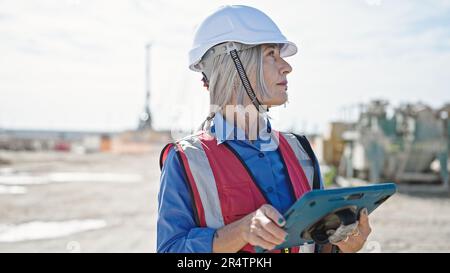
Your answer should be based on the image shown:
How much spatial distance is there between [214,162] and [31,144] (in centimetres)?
4441

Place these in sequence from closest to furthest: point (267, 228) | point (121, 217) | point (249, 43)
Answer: point (267, 228), point (249, 43), point (121, 217)

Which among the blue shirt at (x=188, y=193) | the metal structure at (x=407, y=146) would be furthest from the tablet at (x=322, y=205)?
the metal structure at (x=407, y=146)

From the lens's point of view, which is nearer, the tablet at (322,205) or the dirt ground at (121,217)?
the tablet at (322,205)

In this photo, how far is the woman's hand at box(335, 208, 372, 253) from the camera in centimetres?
162

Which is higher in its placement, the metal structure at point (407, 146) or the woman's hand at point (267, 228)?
the woman's hand at point (267, 228)

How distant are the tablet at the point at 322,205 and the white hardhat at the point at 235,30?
618 mm

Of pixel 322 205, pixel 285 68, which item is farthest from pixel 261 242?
pixel 285 68

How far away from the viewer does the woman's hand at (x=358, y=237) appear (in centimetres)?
162

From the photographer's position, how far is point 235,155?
67.4 inches

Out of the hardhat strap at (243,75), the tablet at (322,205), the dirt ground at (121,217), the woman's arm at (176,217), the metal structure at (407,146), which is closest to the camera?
the tablet at (322,205)

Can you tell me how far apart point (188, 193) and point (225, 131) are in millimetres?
281

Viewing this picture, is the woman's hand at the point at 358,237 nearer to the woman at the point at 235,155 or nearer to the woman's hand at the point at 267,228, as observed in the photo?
the woman at the point at 235,155

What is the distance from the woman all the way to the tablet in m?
0.08

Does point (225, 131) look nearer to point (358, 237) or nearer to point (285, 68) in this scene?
point (285, 68)
